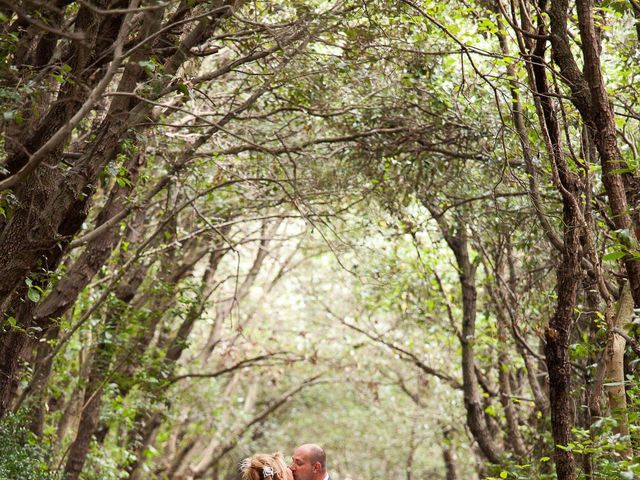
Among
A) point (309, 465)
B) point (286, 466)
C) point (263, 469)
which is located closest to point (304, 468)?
point (309, 465)

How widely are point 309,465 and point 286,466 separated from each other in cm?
27

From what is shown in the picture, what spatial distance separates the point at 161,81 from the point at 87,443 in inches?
275

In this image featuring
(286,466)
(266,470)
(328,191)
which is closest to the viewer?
(266,470)

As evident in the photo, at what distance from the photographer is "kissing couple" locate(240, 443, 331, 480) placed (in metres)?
6.62

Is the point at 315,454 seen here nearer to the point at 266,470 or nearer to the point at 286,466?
the point at 286,466

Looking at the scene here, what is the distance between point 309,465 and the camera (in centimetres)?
710

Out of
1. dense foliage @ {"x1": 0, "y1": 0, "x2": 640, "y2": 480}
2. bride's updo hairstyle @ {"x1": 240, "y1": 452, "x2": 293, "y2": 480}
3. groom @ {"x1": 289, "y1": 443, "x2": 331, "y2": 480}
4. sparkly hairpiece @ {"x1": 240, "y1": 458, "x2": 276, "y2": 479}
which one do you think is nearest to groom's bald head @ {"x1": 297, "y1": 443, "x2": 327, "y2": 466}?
groom @ {"x1": 289, "y1": 443, "x2": 331, "y2": 480}

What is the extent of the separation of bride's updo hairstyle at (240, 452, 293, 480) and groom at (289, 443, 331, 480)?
0.30 meters

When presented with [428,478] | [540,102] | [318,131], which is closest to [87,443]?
[318,131]

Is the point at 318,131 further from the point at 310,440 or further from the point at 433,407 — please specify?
the point at 310,440

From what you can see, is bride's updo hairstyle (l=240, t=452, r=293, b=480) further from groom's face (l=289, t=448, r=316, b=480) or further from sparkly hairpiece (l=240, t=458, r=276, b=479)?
groom's face (l=289, t=448, r=316, b=480)

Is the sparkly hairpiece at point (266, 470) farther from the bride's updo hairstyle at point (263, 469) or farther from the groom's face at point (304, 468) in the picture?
the groom's face at point (304, 468)

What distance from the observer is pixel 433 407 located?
21.2 meters

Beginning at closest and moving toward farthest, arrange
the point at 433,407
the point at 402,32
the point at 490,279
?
the point at 402,32 → the point at 490,279 → the point at 433,407
